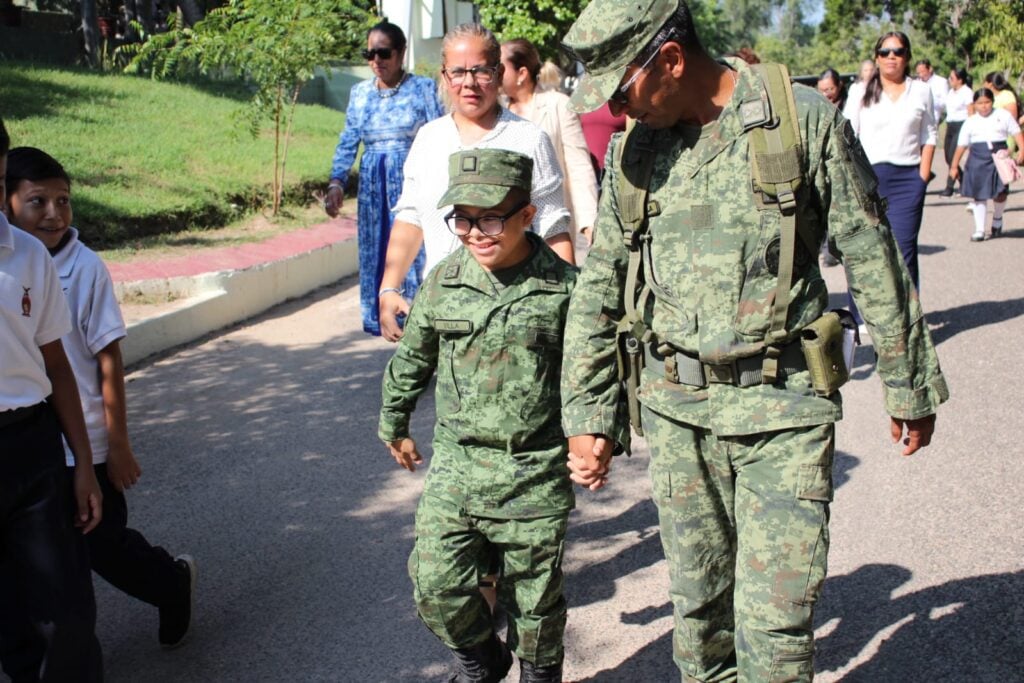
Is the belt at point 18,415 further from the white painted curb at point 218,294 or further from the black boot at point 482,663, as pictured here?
the white painted curb at point 218,294

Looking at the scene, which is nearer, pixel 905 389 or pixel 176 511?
pixel 905 389

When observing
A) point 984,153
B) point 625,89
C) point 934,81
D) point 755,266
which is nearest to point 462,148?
point 625,89

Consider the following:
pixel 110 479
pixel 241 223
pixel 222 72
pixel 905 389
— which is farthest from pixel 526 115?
pixel 222 72

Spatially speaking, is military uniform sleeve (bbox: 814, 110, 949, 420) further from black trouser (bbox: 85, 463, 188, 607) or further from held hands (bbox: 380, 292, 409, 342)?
black trouser (bbox: 85, 463, 188, 607)

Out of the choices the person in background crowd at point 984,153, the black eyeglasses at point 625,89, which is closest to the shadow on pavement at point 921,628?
the black eyeglasses at point 625,89

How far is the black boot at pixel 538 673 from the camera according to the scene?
341 cm

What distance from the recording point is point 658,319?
9.68ft

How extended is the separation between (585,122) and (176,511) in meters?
4.08

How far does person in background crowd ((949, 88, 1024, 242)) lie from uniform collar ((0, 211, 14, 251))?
37.0 feet

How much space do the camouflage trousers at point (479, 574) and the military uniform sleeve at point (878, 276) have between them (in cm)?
108

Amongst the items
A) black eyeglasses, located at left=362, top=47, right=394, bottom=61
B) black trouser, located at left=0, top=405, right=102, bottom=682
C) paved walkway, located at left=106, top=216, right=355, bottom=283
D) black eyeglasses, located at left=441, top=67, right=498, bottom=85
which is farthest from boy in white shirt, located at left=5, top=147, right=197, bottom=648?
paved walkway, located at left=106, top=216, right=355, bottom=283

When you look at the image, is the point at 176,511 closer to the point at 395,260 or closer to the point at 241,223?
the point at 395,260

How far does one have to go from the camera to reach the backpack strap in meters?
2.70

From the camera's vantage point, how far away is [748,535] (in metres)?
2.83
